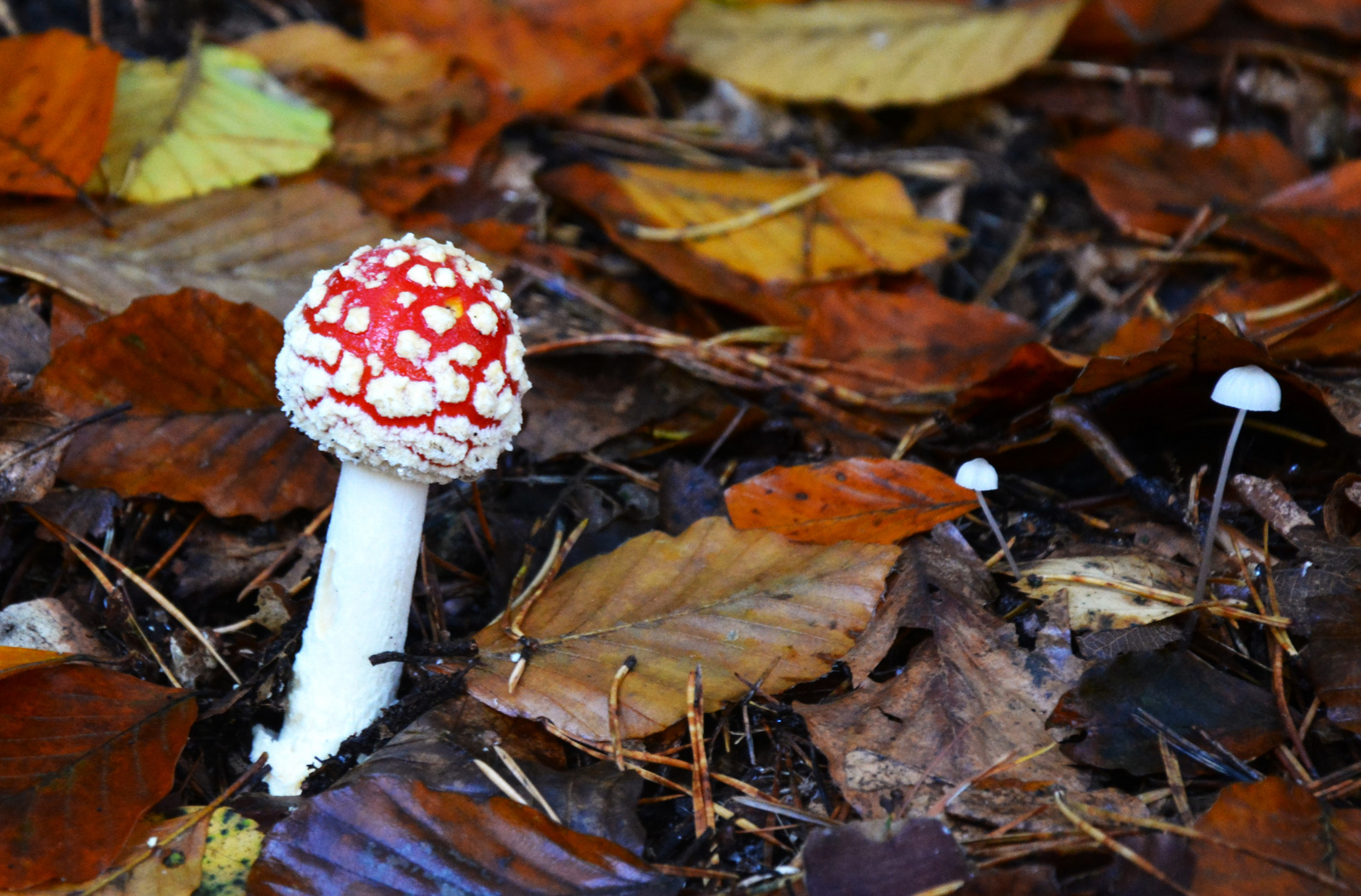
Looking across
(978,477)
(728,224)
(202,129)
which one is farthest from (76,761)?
(728,224)

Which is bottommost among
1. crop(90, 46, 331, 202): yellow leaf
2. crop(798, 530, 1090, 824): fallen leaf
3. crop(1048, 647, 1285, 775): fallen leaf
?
crop(798, 530, 1090, 824): fallen leaf

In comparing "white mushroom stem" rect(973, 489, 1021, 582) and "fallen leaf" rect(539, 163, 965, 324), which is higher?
"fallen leaf" rect(539, 163, 965, 324)

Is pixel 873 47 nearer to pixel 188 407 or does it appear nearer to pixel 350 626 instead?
pixel 188 407

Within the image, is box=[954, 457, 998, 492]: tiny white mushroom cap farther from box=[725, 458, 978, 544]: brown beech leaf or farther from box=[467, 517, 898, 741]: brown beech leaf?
box=[467, 517, 898, 741]: brown beech leaf

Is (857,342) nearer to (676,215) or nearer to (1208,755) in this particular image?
(676,215)

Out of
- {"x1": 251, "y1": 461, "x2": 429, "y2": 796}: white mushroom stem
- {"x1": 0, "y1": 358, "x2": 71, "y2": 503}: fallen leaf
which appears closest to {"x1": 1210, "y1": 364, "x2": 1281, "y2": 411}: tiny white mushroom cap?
{"x1": 251, "y1": 461, "x2": 429, "y2": 796}: white mushroom stem

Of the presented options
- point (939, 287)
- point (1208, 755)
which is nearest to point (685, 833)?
point (1208, 755)

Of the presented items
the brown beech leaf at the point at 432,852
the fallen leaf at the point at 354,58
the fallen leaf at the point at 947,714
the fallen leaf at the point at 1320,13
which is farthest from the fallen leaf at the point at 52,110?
the fallen leaf at the point at 1320,13
